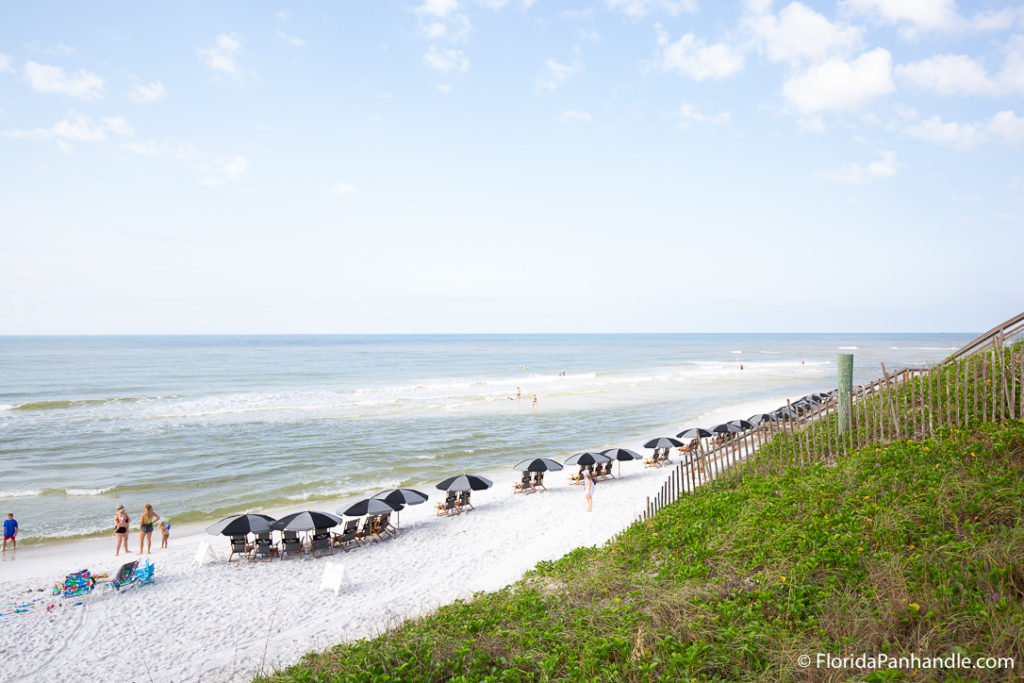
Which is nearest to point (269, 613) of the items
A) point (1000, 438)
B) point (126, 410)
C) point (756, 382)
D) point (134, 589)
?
point (134, 589)

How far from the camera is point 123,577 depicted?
12.1m

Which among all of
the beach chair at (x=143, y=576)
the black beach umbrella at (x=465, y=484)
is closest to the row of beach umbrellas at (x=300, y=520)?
the beach chair at (x=143, y=576)

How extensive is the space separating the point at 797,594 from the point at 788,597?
153 mm

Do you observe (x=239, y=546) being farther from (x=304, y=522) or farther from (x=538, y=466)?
(x=538, y=466)

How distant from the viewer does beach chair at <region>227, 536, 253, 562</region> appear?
14.0 metres

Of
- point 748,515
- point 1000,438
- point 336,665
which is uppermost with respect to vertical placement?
point 1000,438

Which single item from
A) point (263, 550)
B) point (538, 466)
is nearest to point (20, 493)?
point (263, 550)

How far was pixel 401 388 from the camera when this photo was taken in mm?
52875

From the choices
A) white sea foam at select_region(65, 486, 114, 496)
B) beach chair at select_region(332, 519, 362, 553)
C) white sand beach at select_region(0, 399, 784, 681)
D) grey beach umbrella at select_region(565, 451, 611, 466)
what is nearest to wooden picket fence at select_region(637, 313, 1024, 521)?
white sand beach at select_region(0, 399, 784, 681)

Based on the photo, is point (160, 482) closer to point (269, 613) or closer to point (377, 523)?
point (377, 523)

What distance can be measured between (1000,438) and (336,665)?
9.27m

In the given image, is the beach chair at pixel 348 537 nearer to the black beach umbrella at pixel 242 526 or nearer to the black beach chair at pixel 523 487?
the black beach umbrella at pixel 242 526

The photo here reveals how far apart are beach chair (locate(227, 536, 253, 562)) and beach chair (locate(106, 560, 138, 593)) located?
7.31ft

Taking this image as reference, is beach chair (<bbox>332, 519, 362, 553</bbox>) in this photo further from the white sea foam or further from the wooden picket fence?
the white sea foam
